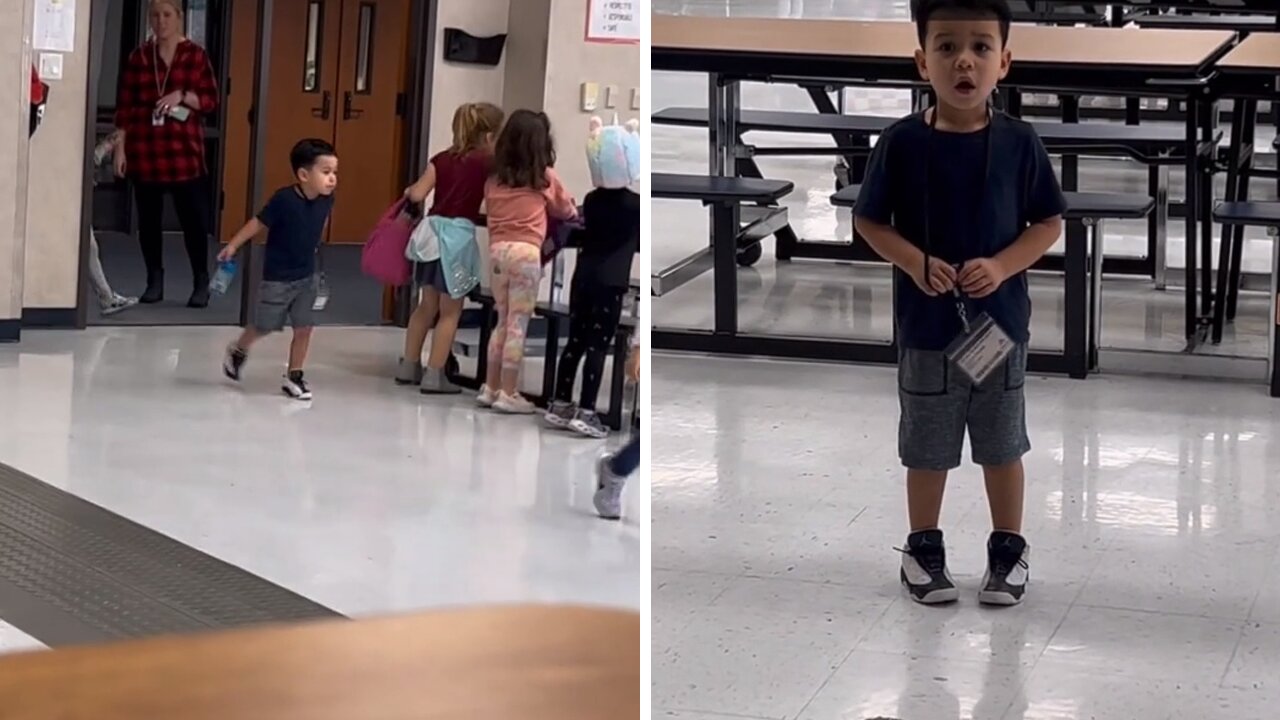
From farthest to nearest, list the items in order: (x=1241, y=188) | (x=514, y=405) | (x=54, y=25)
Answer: (x=1241, y=188) < (x=514, y=405) < (x=54, y=25)

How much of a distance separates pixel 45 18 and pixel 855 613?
69.9 inches

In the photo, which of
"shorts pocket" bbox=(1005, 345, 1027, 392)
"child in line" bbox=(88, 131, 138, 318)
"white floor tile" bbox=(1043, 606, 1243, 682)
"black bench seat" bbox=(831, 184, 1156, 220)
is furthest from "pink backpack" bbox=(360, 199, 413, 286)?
"white floor tile" bbox=(1043, 606, 1243, 682)

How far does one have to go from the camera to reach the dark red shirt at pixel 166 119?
4.05ft

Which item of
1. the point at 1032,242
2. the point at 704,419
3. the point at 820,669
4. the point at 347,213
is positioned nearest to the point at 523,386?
the point at 347,213

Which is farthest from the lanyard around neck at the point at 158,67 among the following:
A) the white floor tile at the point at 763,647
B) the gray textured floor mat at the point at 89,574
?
the white floor tile at the point at 763,647

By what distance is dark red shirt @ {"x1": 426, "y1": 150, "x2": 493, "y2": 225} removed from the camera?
145 cm

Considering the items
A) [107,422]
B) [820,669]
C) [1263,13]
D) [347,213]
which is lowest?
[820,669]

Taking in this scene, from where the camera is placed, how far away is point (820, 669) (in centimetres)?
254

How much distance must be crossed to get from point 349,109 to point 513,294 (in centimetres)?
35

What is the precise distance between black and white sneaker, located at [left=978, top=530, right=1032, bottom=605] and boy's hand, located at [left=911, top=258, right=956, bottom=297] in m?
0.44

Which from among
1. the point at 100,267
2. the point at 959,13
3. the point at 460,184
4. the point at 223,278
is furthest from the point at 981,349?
the point at 100,267

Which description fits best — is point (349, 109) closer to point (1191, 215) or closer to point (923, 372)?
point (923, 372)

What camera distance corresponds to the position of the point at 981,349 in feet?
7.44

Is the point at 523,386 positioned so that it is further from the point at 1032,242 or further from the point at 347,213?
the point at 1032,242
